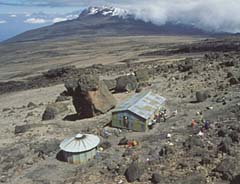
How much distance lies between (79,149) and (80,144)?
0.47 metres

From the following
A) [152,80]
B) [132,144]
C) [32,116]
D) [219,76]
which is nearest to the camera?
[132,144]

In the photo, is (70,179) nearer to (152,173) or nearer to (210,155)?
(152,173)

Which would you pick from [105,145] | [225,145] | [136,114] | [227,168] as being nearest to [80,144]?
[105,145]

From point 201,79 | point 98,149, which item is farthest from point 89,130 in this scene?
point 201,79

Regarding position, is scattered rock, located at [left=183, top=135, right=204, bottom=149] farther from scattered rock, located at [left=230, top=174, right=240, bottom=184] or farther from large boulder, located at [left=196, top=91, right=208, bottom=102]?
large boulder, located at [left=196, top=91, right=208, bottom=102]

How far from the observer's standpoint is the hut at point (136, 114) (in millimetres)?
27548

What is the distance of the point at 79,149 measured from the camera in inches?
925

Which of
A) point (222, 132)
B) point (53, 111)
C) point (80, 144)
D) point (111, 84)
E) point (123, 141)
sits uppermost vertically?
point (222, 132)

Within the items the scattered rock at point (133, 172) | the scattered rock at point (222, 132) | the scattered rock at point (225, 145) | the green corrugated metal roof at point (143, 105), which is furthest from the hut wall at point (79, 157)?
the scattered rock at point (222, 132)

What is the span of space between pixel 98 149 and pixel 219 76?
2073 cm

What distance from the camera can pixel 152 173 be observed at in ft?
67.2

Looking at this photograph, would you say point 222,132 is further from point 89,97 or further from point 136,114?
point 89,97

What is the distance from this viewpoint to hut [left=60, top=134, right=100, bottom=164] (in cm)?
2352

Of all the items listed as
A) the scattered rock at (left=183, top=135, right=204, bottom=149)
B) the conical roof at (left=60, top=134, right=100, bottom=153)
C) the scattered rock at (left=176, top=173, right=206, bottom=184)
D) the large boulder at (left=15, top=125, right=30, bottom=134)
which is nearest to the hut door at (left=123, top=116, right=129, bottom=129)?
the conical roof at (left=60, top=134, right=100, bottom=153)
